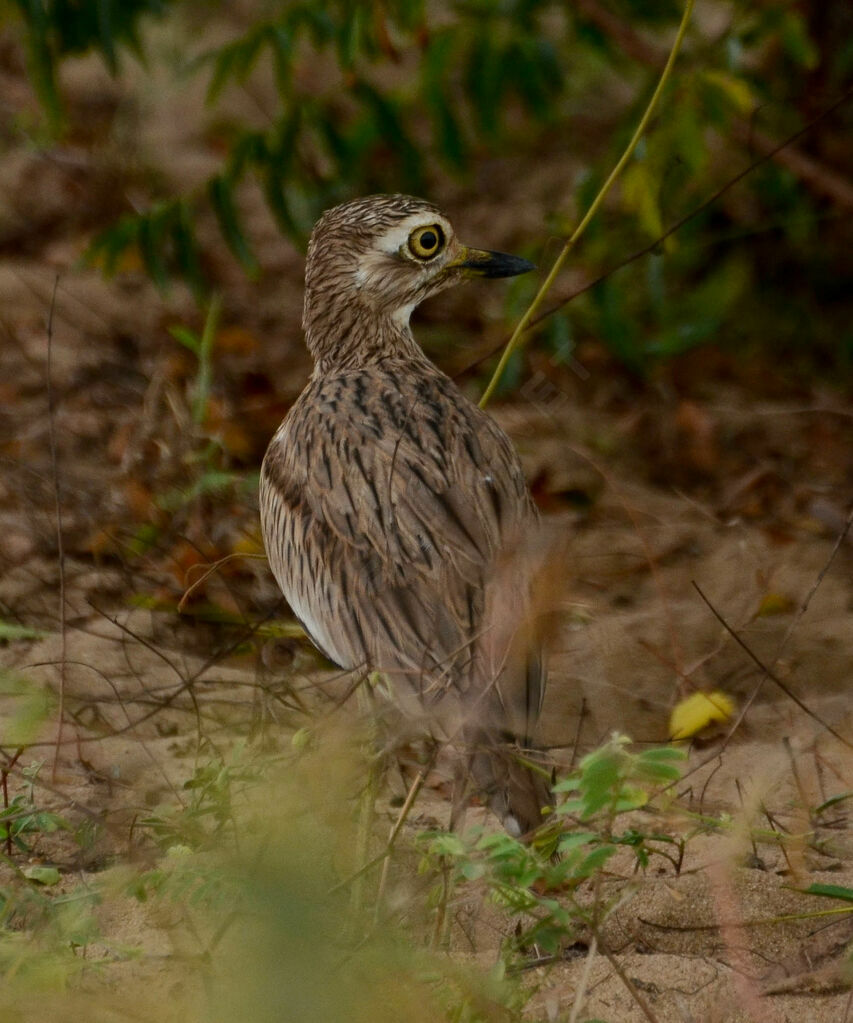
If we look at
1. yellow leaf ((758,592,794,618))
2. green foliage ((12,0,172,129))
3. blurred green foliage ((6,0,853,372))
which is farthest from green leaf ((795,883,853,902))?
green foliage ((12,0,172,129))

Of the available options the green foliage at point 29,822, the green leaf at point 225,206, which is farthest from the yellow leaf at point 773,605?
the green foliage at point 29,822

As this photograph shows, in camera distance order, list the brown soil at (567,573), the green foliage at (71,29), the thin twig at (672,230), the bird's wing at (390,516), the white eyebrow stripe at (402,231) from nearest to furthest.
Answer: the brown soil at (567,573)
the bird's wing at (390,516)
the white eyebrow stripe at (402,231)
the thin twig at (672,230)
the green foliage at (71,29)

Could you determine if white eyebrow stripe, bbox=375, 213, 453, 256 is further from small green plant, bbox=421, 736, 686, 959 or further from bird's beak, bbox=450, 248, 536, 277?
small green plant, bbox=421, 736, 686, 959

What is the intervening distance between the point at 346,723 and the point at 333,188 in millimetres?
2735

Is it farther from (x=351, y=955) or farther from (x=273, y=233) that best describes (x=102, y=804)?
(x=273, y=233)

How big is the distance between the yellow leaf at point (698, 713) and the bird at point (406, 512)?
483 mm

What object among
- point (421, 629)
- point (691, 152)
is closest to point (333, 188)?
point (691, 152)

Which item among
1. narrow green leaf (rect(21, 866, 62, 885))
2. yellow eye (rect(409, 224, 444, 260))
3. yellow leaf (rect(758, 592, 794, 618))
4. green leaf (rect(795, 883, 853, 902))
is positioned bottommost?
Result: yellow leaf (rect(758, 592, 794, 618))

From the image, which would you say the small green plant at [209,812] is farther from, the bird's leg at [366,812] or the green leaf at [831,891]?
the green leaf at [831,891]

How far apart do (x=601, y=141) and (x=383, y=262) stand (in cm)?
319

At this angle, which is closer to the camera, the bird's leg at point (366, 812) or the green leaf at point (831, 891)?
the bird's leg at point (366, 812)

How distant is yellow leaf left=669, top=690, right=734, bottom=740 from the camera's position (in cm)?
307

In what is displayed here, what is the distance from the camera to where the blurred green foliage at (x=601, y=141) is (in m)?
3.79

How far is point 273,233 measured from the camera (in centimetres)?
618
